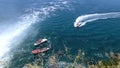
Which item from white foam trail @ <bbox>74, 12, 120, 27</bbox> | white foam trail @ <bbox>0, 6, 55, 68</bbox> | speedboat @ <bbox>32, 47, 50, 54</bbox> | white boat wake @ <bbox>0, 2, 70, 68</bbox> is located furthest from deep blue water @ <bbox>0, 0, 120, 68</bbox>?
white foam trail @ <bbox>74, 12, 120, 27</bbox>

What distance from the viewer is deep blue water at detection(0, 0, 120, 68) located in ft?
279

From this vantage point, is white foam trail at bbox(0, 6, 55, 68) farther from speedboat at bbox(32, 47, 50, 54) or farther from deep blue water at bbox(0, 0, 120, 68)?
speedboat at bbox(32, 47, 50, 54)

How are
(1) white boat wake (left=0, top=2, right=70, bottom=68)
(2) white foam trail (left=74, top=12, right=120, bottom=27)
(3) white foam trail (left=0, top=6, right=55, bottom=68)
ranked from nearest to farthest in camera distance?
(1) white boat wake (left=0, top=2, right=70, bottom=68) → (3) white foam trail (left=0, top=6, right=55, bottom=68) → (2) white foam trail (left=74, top=12, right=120, bottom=27)

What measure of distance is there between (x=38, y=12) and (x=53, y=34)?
27520 mm

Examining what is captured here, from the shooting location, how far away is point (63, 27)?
334 ft

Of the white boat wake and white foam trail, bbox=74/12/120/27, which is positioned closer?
the white boat wake

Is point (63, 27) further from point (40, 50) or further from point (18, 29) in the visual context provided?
point (40, 50)

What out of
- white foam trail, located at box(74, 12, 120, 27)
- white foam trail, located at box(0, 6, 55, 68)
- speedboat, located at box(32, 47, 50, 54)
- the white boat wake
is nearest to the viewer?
speedboat, located at box(32, 47, 50, 54)

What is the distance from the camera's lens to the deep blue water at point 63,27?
279ft

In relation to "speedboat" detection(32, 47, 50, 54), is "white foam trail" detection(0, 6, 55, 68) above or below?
above

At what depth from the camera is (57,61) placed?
252 feet

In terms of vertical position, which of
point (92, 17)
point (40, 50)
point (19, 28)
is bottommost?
point (40, 50)

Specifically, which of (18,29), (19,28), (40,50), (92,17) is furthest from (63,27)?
(40,50)

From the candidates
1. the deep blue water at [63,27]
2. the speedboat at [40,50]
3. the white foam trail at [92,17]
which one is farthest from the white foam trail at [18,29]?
the white foam trail at [92,17]
